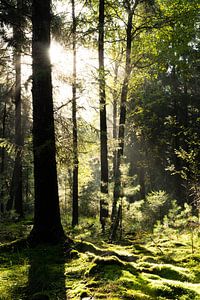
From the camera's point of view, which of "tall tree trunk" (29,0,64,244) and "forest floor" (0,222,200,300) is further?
"tall tree trunk" (29,0,64,244)

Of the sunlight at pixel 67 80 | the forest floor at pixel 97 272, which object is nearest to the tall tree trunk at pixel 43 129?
the sunlight at pixel 67 80

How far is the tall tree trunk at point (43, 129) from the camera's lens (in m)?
6.39

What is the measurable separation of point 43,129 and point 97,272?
3.33 m

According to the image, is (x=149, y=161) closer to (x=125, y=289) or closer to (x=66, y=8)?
(x=66, y=8)

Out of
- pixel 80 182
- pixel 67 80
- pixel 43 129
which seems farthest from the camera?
pixel 80 182

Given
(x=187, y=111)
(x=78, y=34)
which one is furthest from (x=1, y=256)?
(x=187, y=111)

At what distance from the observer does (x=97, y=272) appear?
4320mm

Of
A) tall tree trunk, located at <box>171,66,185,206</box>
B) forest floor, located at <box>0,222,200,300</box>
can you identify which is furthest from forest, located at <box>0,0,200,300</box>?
tall tree trunk, located at <box>171,66,185,206</box>

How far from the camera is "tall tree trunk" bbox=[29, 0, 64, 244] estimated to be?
6387 mm

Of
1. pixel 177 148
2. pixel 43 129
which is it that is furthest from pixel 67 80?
pixel 177 148

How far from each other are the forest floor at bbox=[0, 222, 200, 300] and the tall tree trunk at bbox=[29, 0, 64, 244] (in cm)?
73

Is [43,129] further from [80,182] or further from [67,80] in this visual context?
[80,182]

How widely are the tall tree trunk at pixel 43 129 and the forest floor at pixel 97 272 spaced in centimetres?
73

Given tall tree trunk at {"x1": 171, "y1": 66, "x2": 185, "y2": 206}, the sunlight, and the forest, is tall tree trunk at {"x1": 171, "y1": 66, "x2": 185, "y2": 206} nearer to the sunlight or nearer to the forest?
the forest
